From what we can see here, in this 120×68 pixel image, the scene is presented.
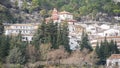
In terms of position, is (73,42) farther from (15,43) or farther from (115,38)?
(15,43)

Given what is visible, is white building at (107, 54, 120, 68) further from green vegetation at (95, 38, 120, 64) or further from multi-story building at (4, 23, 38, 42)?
multi-story building at (4, 23, 38, 42)

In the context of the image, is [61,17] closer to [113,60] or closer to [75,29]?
[75,29]

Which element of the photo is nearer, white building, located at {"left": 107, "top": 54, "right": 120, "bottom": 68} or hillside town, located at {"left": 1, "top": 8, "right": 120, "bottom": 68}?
white building, located at {"left": 107, "top": 54, "right": 120, "bottom": 68}

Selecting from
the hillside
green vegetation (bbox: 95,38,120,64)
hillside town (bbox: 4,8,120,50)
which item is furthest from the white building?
the hillside

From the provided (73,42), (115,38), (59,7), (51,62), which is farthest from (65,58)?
(59,7)

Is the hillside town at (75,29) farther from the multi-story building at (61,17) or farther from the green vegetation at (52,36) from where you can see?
the green vegetation at (52,36)

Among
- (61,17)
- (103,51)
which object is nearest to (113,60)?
(103,51)

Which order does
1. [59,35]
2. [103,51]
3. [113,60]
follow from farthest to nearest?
[59,35], [103,51], [113,60]

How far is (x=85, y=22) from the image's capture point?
74688mm

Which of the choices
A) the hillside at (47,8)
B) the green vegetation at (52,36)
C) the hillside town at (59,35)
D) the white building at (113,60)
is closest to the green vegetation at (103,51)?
the hillside town at (59,35)

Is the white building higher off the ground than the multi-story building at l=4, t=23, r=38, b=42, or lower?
lower

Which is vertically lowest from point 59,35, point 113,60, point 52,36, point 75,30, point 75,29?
point 113,60

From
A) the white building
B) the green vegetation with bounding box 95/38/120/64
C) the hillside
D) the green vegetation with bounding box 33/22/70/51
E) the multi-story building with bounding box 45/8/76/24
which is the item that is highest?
the hillside

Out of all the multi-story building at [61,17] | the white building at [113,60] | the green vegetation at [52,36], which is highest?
the multi-story building at [61,17]
